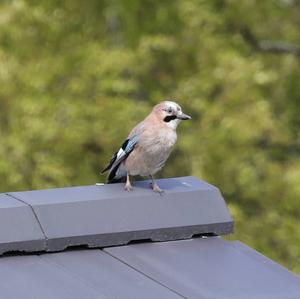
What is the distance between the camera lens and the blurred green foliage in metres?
10.7

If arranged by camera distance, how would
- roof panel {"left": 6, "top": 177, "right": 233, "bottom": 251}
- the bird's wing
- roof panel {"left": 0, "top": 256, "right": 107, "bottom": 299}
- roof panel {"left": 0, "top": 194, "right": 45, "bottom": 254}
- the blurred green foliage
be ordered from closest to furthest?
roof panel {"left": 0, "top": 256, "right": 107, "bottom": 299} → roof panel {"left": 0, "top": 194, "right": 45, "bottom": 254} → roof panel {"left": 6, "top": 177, "right": 233, "bottom": 251} → the bird's wing → the blurred green foliage

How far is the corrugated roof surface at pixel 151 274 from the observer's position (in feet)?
13.3

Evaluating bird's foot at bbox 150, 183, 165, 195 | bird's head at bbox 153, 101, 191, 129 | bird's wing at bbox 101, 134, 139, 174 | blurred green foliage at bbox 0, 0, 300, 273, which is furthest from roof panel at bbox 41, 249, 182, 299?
blurred green foliage at bbox 0, 0, 300, 273

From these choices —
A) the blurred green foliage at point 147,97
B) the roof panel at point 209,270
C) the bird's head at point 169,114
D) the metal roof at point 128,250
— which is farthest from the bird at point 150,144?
the blurred green foliage at point 147,97

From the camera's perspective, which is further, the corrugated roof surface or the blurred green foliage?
the blurred green foliage

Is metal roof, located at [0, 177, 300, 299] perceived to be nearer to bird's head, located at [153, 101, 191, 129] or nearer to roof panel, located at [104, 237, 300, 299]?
roof panel, located at [104, 237, 300, 299]

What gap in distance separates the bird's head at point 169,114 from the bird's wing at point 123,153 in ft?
0.71

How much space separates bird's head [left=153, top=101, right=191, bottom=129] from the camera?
255 inches

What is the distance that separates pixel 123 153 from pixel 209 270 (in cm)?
218

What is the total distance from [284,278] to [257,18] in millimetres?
8616

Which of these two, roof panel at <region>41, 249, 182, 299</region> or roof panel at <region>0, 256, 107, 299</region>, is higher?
roof panel at <region>0, 256, 107, 299</region>

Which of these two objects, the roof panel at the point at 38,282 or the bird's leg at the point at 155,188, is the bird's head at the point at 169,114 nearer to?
the bird's leg at the point at 155,188

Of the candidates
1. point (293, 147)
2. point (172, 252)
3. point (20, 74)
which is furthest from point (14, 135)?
point (172, 252)

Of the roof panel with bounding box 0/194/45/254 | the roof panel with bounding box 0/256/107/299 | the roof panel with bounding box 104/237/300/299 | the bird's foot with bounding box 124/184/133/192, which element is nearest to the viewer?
the roof panel with bounding box 0/256/107/299
